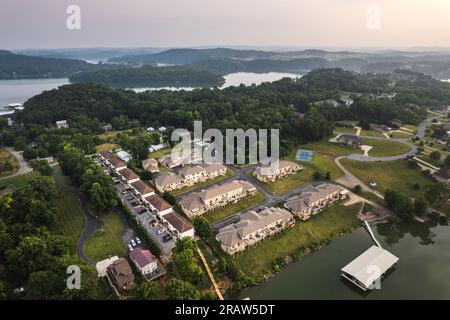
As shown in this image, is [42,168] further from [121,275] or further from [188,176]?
[121,275]

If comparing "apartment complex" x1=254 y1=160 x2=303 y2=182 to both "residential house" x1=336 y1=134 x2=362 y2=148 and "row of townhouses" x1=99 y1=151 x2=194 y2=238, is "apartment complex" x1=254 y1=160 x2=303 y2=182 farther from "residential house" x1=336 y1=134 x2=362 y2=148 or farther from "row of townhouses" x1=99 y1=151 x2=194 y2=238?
"row of townhouses" x1=99 y1=151 x2=194 y2=238

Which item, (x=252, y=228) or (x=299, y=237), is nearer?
(x=252, y=228)

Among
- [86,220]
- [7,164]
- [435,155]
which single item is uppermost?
[435,155]

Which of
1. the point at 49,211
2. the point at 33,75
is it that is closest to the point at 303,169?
the point at 49,211

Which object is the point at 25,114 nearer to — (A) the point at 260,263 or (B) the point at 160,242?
(B) the point at 160,242

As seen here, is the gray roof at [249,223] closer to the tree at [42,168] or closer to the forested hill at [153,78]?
the tree at [42,168]

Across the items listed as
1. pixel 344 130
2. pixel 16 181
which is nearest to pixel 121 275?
pixel 16 181

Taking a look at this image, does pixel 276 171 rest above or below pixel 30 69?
below

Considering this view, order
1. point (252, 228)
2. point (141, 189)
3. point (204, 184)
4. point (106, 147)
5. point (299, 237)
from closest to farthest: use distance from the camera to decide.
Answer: point (252, 228), point (299, 237), point (141, 189), point (204, 184), point (106, 147)
